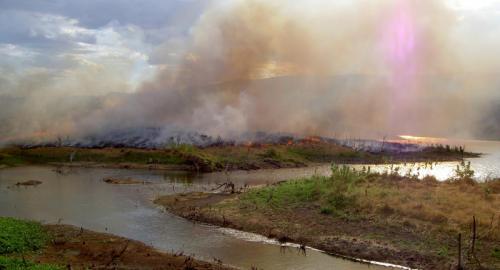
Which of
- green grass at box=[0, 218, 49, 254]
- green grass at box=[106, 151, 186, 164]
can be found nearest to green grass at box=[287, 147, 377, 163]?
green grass at box=[106, 151, 186, 164]

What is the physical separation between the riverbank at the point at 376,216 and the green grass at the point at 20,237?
10.1 meters

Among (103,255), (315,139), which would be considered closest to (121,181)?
(103,255)

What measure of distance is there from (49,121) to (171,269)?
8893 cm

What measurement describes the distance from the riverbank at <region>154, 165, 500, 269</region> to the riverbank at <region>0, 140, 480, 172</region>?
31580 millimetres

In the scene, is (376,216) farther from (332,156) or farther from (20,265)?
(332,156)

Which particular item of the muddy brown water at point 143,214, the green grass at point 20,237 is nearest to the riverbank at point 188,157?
the muddy brown water at point 143,214

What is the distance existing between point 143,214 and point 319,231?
14623mm

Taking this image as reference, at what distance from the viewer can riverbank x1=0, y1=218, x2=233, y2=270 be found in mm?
17484

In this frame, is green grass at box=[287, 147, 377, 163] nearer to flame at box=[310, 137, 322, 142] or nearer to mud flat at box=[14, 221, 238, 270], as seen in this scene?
flame at box=[310, 137, 322, 142]

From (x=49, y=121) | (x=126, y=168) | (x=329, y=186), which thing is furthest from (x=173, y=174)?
(x=49, y=121)

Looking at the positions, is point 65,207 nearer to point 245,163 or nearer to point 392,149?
point 245,163

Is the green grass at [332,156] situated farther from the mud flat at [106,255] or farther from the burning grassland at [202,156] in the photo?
the mud flat at [106,255]

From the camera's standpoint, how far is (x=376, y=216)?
2344 centimetres

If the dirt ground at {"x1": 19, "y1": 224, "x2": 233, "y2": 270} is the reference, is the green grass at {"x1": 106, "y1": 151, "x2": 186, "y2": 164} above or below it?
above
